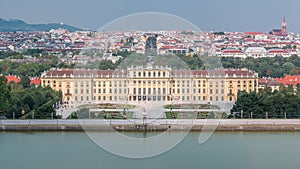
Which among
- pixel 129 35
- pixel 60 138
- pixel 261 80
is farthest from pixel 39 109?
pixel 129 35

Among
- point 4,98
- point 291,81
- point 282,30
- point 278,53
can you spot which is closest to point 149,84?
point 291,81

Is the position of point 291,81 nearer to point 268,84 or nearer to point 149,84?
point 268,84

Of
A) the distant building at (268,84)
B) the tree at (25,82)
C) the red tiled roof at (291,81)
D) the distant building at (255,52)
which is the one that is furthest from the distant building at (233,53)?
the tree at (25,82)

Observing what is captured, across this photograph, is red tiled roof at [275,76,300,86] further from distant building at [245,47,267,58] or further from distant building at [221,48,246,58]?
distant building at [245,47,267,58]

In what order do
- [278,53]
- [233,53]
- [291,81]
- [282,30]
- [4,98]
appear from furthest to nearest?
[282,30] → [278,53] → [233,53] → [291,81] → [4,98]

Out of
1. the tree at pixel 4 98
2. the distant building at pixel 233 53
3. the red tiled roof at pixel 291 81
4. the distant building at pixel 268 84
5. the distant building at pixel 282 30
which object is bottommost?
the tree at pixel 4 98

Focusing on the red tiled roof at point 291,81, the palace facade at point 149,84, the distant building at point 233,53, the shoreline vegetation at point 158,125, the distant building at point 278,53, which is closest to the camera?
the shoreline vegetation at point 158,125

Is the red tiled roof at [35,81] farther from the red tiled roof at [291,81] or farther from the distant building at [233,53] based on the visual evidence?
the distant building at [233,53]

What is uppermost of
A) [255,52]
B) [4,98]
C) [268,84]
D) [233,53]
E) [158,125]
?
[255,52]
